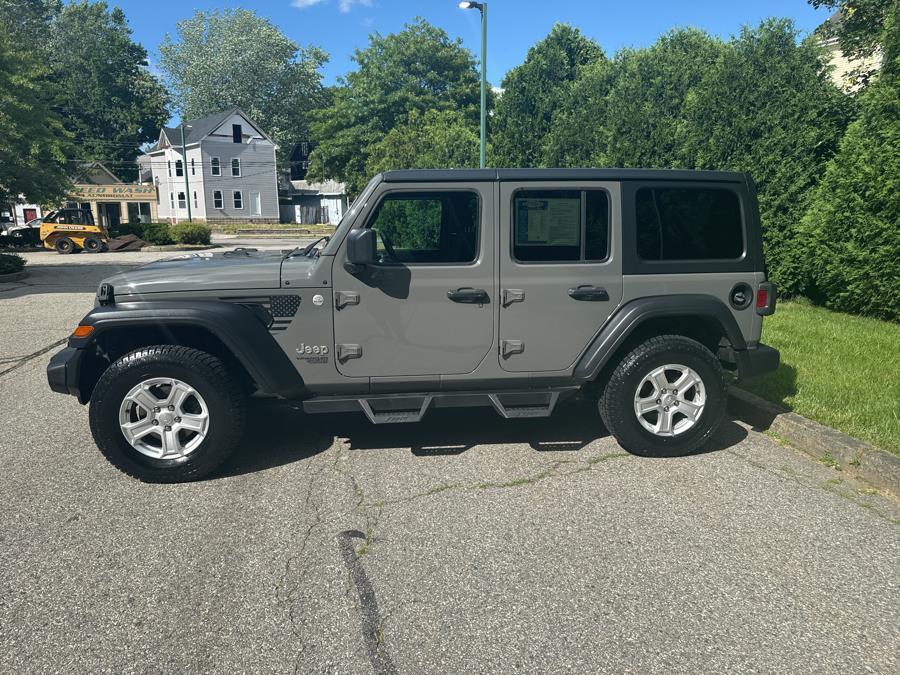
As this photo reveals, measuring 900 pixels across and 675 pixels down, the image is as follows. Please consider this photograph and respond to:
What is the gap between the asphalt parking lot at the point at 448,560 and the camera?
2541 mm

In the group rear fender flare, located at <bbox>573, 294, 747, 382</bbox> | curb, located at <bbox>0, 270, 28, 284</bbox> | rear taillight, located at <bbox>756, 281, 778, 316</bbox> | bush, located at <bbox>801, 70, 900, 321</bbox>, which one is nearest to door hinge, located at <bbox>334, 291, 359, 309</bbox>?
rear fender flare, located at <bbox>573, 294, 747, 382</bbox>

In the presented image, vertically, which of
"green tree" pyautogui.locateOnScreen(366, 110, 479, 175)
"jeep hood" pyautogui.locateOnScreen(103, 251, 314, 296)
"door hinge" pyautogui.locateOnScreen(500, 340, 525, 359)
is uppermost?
"green tree" pyautogui.locateOnScreen(366, 110, 479, 175)

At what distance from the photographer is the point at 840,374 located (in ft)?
19.6

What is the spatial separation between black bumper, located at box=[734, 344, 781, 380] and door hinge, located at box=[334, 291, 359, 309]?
2.66m

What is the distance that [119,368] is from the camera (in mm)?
3939

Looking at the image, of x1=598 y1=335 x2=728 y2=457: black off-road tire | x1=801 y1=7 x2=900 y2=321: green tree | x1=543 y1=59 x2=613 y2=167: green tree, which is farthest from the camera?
x1=543 y1=59 x2=613 y2=167: green tree

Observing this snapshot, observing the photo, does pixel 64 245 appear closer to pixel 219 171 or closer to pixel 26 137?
pixel 26 137

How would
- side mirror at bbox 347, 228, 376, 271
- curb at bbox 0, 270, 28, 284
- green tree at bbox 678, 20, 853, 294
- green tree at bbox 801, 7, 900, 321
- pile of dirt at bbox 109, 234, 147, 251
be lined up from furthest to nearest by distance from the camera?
pile of dirt at bbox 109, 234, 147, 251, curb at bbox 0, 270, 28, 284, green tree at bbox 678, 20, 853, 294, green tree at bbox 801, 7, 900, 321, side mirror at bbox 347, 228, 376, 271

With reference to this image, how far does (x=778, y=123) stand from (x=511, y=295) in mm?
7244

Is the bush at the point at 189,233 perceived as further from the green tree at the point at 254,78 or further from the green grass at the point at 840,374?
the green tree at the point at 254,78

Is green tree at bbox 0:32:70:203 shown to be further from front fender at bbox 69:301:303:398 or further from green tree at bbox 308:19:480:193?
green tree at bbox 308:19:480:193

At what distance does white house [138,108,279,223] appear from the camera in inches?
2076

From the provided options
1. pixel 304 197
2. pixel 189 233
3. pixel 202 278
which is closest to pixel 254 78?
pixel 304 197

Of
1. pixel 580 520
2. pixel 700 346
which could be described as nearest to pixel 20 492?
pixel 580 520
